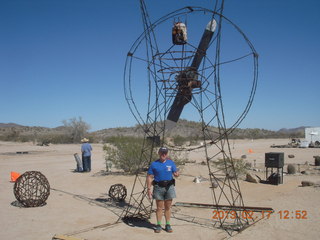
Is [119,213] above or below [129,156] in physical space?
below

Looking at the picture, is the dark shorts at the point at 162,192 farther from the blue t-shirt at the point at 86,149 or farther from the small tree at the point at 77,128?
the small tree at the point at 77,128

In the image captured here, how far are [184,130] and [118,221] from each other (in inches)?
2826

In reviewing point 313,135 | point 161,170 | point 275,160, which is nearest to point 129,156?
point 275,160

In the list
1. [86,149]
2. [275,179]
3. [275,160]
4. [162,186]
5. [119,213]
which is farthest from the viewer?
[86,149]

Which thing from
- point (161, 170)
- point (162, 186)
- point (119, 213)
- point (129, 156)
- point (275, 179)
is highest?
point (161, 170)

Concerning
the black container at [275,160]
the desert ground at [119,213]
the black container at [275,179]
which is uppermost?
the black container at [275,160]

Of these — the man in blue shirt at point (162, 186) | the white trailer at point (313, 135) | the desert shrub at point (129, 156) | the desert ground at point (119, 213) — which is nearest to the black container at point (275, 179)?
the desert ground at point (119, 213)

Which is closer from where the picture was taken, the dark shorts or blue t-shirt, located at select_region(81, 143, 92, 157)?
the dark shorts

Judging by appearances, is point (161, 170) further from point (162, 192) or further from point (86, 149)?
point (86, 149)

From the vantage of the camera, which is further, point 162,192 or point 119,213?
point 119,213

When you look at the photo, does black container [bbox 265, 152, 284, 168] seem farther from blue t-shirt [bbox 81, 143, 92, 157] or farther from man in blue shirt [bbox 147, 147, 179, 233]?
blue t-shirt [bbox 81, 143, 92, 157]

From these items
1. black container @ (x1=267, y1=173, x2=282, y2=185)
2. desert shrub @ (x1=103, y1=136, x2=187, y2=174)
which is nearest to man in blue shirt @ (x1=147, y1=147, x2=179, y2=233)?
black container @ (x1=267, y1=173, x2=282, y2=185)

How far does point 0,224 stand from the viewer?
23.6 feet

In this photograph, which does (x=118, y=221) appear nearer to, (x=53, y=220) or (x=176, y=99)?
(x=53, y=220)
